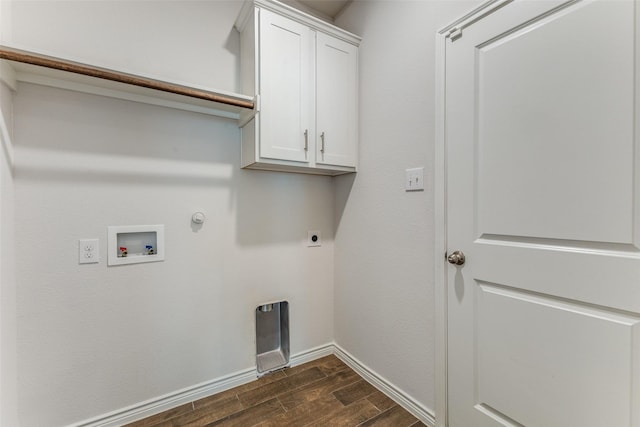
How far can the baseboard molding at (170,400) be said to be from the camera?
1443 mm

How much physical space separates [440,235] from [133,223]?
1.68 meters

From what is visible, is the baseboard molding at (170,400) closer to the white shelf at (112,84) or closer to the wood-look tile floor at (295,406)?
the wood-look tile floor at (295,406)

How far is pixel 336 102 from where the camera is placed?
184cm

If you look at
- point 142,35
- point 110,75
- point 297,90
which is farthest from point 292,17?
point 110,75

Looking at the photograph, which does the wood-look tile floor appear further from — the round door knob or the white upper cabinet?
the white upper cabinet

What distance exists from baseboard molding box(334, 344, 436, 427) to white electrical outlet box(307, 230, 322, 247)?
860 mm

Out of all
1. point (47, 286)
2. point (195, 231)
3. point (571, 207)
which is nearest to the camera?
point (571, 207)

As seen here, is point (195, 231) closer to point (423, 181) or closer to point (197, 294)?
point (197, 294)

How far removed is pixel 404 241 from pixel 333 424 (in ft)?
3.60

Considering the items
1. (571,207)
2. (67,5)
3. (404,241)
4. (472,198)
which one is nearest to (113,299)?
(67,5)

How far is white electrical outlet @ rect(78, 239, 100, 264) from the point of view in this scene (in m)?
1.38

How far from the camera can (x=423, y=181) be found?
1489mm

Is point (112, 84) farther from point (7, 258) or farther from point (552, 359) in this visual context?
point (552, 359)

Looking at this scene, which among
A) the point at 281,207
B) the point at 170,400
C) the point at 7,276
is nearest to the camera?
the point at 7,276
